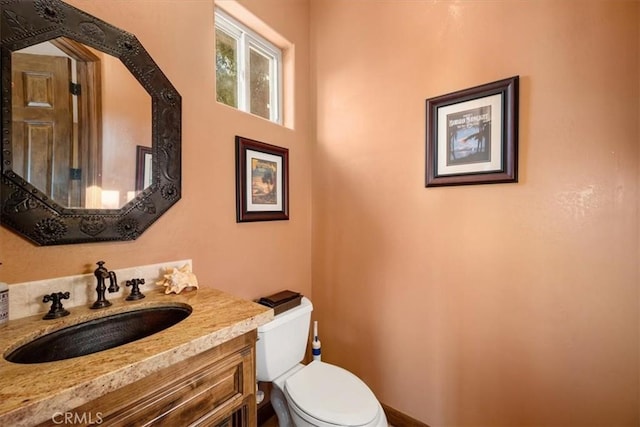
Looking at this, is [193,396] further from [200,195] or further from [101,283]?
[200,195]

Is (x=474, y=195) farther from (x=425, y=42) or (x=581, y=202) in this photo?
(x=425, y=42)

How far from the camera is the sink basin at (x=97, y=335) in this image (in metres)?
0.76

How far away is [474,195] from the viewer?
134 centimetres

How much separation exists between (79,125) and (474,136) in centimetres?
168

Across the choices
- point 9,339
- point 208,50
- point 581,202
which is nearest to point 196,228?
point 9,339

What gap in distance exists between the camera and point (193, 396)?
2.43ft

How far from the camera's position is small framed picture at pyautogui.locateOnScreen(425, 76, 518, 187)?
48.3 inches

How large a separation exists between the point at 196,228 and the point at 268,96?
1.04 metres

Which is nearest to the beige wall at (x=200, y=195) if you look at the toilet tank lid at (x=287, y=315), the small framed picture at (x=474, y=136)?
the toilet tank lid at (x=287, y=315)

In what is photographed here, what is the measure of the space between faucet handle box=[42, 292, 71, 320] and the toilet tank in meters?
0.72

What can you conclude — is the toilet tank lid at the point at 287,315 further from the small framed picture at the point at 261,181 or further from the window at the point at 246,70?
the window at the point at 246,70

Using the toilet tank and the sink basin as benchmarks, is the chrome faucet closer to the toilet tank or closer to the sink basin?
the sink basin

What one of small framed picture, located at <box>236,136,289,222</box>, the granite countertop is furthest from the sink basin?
small framed picture, located at <box>236,136,289,222</box>

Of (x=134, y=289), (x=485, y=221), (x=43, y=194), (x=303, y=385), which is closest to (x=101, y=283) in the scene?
(x=134, y=289)
